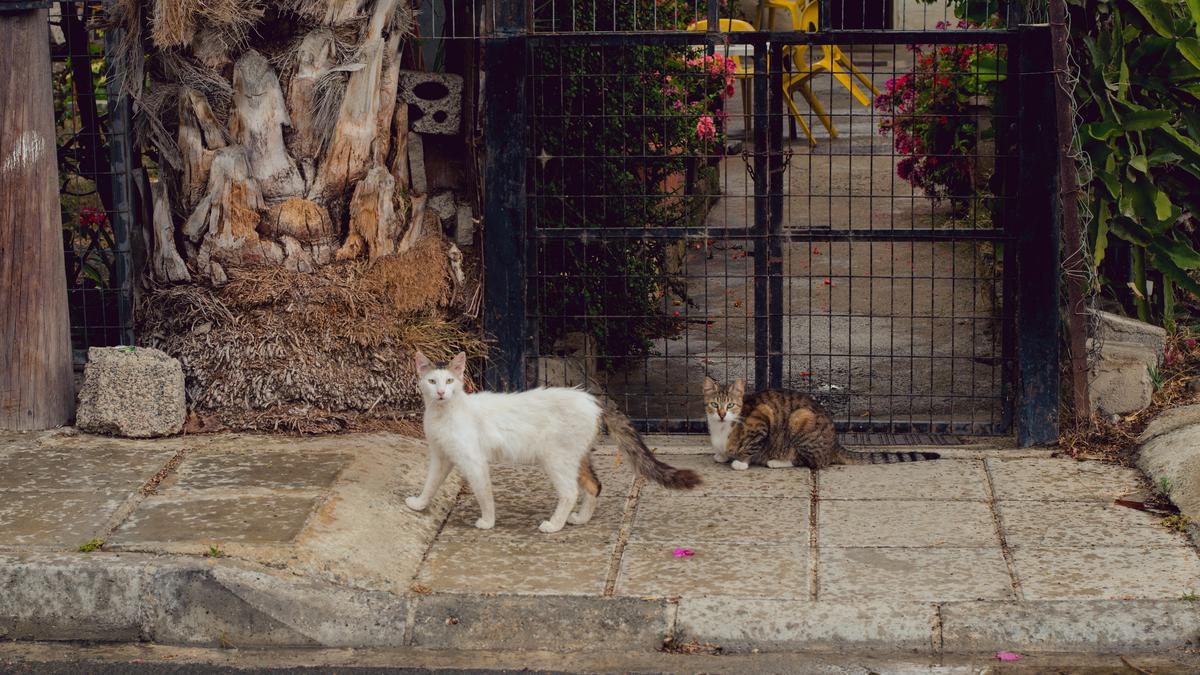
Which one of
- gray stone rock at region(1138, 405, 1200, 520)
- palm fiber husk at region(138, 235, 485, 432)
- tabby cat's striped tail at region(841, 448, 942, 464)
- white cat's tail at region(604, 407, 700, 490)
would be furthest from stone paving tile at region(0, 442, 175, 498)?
gray stone rock at region(1138, 405, 1200, 520)

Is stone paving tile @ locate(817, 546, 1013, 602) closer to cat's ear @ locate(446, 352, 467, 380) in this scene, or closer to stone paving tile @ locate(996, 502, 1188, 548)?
stone paving tile @ locate(996, 502, 1188, 548)

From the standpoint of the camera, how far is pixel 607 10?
28.7ft

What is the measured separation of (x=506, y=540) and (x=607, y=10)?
12.3 feet

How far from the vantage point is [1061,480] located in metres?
6.99

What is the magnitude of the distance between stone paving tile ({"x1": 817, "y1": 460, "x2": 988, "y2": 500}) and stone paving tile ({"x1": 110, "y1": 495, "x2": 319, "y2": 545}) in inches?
97.1

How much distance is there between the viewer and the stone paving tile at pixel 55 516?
6027mm

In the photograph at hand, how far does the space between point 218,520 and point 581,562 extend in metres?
1.56

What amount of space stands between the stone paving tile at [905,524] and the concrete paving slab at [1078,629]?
75 cm

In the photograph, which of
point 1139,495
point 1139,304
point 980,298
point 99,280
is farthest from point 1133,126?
point 99,280

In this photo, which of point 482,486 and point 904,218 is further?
point 904,218

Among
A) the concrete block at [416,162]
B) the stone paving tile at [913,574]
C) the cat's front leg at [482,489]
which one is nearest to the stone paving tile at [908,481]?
the stone paving tile at [913,574]

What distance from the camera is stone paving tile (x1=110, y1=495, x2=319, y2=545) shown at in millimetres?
5996

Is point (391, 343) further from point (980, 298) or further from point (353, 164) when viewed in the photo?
point (980, 298)

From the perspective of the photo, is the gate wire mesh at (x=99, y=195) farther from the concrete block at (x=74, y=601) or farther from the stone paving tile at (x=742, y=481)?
the stone paving tile at (x=742, y=481)
